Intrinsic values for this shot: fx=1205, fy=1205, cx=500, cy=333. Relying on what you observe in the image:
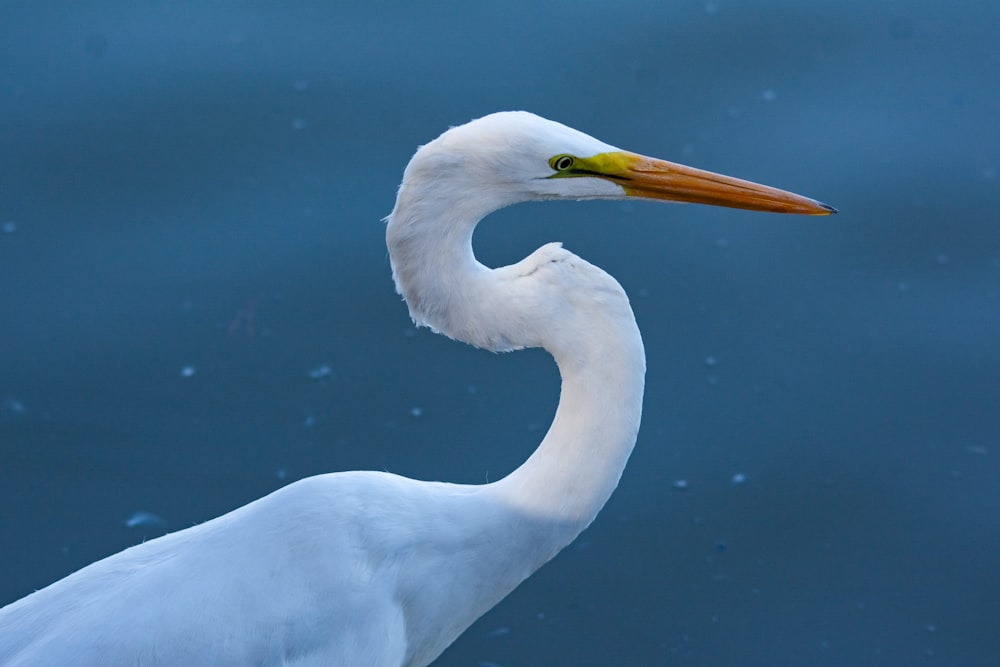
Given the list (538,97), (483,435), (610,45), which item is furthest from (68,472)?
(610,45)

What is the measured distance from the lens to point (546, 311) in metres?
1.66

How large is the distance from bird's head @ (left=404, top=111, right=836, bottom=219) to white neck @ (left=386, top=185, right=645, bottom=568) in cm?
4

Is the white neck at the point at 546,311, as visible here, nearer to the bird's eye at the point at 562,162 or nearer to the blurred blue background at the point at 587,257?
the bird's eye at the point at 562,162

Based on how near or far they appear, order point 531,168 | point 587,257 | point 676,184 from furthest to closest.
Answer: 1. point 587,257
2. point 676,184
3. point 531,168

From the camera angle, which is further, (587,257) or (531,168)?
(587,257)

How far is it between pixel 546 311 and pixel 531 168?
0.20 metres

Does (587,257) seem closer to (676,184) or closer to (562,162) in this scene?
(676,184)

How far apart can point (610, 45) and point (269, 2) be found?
3.39 feet

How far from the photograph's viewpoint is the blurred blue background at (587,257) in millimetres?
2428

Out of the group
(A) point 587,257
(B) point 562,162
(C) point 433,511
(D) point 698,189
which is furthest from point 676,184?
(A) point 587,257

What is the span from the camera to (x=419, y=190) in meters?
1.61

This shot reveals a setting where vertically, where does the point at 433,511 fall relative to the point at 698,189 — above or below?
below

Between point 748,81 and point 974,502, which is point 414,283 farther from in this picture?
point 748,81

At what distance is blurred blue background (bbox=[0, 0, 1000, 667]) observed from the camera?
7.97 ft
